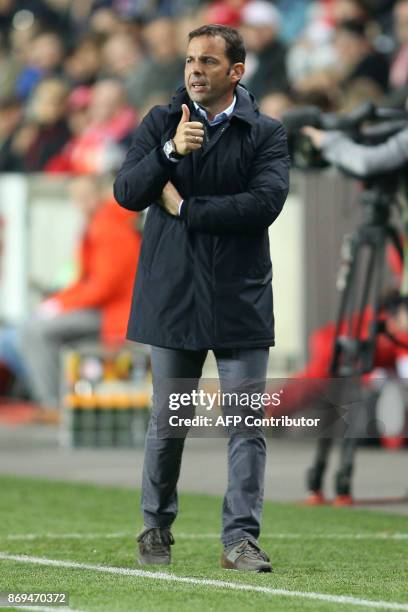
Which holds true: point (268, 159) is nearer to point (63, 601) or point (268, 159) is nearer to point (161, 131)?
point (161, 131)

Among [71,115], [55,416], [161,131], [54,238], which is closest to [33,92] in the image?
[71,115]

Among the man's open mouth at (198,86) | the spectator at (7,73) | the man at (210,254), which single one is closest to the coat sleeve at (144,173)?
the man at (210,254)

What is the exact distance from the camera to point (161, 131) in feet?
22.1

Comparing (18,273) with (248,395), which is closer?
(248,395)

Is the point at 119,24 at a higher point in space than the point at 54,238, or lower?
higher

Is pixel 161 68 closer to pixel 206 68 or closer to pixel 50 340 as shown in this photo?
pixel 50 340

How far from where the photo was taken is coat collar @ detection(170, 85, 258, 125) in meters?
6.68

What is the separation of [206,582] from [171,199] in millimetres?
1456

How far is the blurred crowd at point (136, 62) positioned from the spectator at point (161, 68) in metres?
0.01

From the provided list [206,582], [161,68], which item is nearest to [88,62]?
[161,68]

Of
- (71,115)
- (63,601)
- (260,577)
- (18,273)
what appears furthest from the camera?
(71,115)

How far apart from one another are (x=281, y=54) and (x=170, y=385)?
12090 mm

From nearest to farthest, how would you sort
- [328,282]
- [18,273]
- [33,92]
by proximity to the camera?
1. [328,282]
2. [18,273]
3. [33,92]

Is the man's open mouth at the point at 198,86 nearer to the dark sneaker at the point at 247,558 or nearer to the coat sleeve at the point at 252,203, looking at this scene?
the coat sleeve at the point at 252,203
